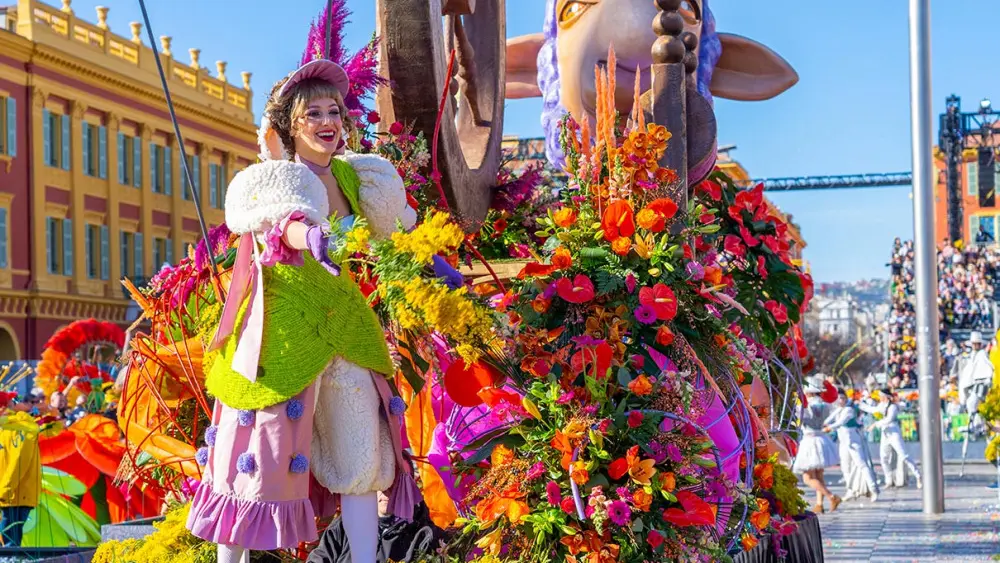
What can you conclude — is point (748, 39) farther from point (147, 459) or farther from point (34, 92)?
point (34, 92)

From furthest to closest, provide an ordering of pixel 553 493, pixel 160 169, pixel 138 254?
pixel 160 169 < pixel 138 254 < pixel 553 493

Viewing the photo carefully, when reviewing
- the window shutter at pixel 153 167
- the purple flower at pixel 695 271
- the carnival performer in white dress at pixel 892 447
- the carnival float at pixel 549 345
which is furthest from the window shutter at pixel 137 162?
the purple flower at pixel 695 271

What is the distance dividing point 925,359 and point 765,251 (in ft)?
22.5

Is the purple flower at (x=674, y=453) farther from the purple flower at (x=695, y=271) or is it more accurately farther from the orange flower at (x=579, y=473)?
the purple flower at (x=695, y=271)

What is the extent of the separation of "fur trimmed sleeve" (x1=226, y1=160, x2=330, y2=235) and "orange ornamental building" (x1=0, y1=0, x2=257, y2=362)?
32.1m

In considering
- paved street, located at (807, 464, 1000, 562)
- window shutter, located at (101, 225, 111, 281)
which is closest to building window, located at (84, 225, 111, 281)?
window shutter, located at (101, 225, 111, 281)

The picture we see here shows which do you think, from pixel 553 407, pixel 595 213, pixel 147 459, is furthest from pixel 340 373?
pixel 147 459

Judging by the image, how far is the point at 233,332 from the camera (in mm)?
3916

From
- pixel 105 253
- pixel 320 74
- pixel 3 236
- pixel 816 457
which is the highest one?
pixel 3 236

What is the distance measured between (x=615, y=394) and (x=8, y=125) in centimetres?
3266

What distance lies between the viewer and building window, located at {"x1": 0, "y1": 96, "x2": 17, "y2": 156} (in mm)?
33781

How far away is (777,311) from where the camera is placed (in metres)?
5.60

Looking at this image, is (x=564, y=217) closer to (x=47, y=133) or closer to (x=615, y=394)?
(x=615, y=394)

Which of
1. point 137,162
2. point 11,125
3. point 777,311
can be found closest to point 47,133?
point 11,125
